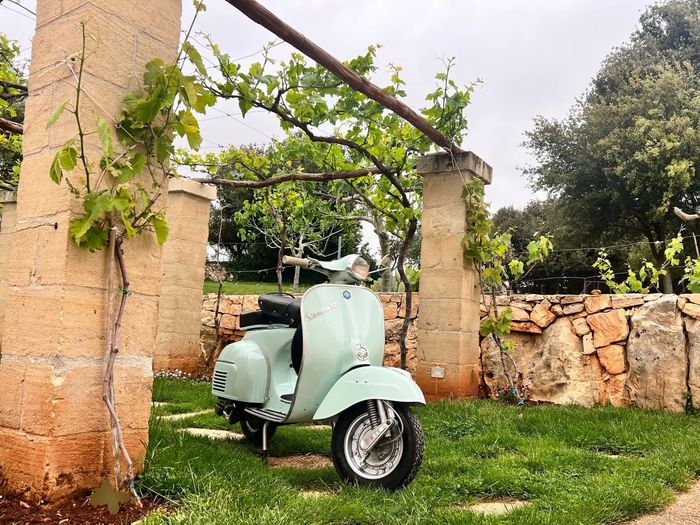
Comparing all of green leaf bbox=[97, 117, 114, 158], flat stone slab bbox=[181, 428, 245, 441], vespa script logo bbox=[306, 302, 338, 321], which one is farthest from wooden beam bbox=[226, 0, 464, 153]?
flat stone slab bbox=[181, 428, 245, 441]

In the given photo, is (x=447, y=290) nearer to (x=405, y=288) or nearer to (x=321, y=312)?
(x=405, y=288)

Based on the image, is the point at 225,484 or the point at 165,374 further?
the point at 165,374

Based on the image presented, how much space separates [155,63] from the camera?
2.43 meters

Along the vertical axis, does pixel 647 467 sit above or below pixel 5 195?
below

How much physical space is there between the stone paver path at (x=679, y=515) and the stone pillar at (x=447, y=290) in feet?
8.33

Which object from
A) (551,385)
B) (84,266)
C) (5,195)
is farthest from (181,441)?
(5,195)

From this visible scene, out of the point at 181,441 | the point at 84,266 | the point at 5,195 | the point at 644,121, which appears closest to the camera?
the point at 84,266

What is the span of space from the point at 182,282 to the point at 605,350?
15.2 feet

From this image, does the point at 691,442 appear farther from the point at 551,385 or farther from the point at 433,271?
the point at 433,271

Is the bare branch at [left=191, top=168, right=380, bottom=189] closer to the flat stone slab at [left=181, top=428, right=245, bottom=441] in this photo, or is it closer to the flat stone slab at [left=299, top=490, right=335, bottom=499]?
the flat stone slab at [left=181, top=428, right=245, bottom=441]

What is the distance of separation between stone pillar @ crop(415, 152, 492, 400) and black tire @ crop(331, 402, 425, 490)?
8.15 ft

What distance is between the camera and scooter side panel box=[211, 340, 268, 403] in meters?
3.49

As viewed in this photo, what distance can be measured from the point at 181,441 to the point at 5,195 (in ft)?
20.4

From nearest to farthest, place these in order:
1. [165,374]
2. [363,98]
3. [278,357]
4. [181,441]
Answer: [181,441] → [278,357] → [363,98] → [165,374]
